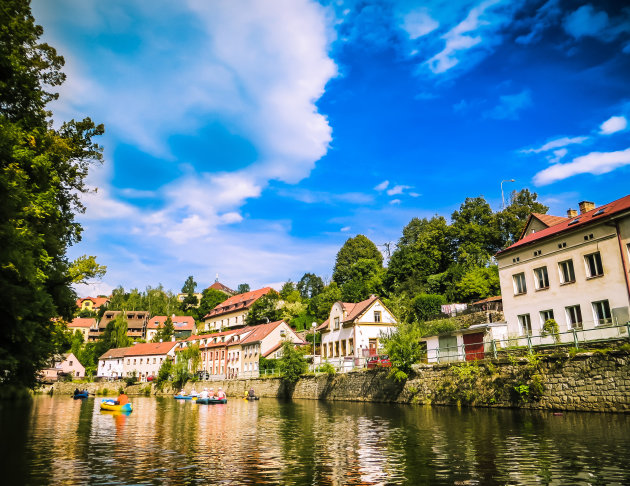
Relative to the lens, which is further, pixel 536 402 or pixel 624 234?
pixel 624 234

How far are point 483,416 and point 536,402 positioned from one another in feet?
11.1

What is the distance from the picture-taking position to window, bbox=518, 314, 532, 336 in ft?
104

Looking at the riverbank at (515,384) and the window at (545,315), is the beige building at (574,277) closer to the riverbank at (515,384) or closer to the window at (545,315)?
the window at (545,315)

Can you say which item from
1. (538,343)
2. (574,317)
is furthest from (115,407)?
(574,317)

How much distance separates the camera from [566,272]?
29.5m

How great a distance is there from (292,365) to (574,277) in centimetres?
3136

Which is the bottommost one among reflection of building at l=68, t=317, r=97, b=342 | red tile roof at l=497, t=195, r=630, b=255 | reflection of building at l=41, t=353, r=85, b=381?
reflection of building at l=41, t=353, r=85, b=381

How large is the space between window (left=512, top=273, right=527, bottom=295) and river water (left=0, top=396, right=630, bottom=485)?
479 inches

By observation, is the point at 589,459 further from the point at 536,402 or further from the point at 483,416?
the point at 536,402

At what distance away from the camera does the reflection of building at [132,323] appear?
13450 cm

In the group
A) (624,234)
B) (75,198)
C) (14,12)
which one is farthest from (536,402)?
(14,12)

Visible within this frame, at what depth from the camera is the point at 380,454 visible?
13.6 m

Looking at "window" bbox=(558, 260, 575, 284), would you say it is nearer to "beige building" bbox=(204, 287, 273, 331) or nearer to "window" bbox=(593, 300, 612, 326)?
"window" bbox=(593, 300, 612, 326)

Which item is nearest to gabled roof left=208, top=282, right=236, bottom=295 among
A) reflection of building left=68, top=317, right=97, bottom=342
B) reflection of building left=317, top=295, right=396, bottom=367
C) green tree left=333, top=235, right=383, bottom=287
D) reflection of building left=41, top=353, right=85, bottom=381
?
reflection of building left=68, top=317, right=97, bottom=342
